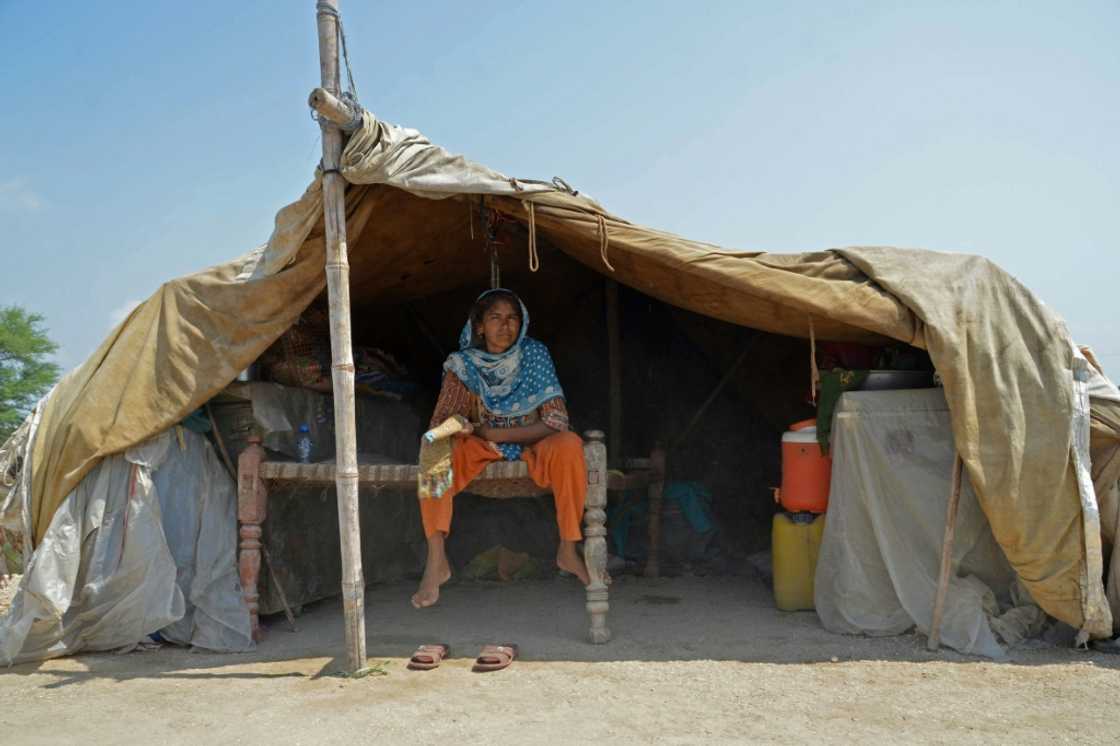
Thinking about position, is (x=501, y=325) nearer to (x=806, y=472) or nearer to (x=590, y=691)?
(x=806, y=472)

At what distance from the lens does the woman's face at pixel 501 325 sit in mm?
4352

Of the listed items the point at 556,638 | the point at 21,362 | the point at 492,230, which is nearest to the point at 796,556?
the point at 556,638

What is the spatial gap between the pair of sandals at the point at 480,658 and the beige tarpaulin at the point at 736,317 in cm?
159

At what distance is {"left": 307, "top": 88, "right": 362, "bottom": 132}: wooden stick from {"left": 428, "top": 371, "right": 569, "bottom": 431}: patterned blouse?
1392 millimetres

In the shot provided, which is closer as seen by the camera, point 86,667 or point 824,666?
point 824,666

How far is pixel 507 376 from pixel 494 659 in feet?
5.05

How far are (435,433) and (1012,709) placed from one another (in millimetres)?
2397

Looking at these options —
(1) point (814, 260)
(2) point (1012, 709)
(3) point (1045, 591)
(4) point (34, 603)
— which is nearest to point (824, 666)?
(2) point (1012, 709)

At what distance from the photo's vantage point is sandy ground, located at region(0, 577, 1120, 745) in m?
2.59

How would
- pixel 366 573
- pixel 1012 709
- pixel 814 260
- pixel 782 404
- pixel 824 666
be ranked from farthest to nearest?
1. pixel 782 404
2. pixel 366 573
3. pixel 814 260
4. pixel 824 666
5. pixel 1012 709

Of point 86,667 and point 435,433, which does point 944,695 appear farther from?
point 86,667

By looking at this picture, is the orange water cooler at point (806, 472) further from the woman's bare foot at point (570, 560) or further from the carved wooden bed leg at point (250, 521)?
the carved wooden bed leg at point (250, 521)

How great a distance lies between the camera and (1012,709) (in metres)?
2.71

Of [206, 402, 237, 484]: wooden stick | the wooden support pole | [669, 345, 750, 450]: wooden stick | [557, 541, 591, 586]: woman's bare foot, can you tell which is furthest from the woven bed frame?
[669, 345, 750, 450]: wooden stick
